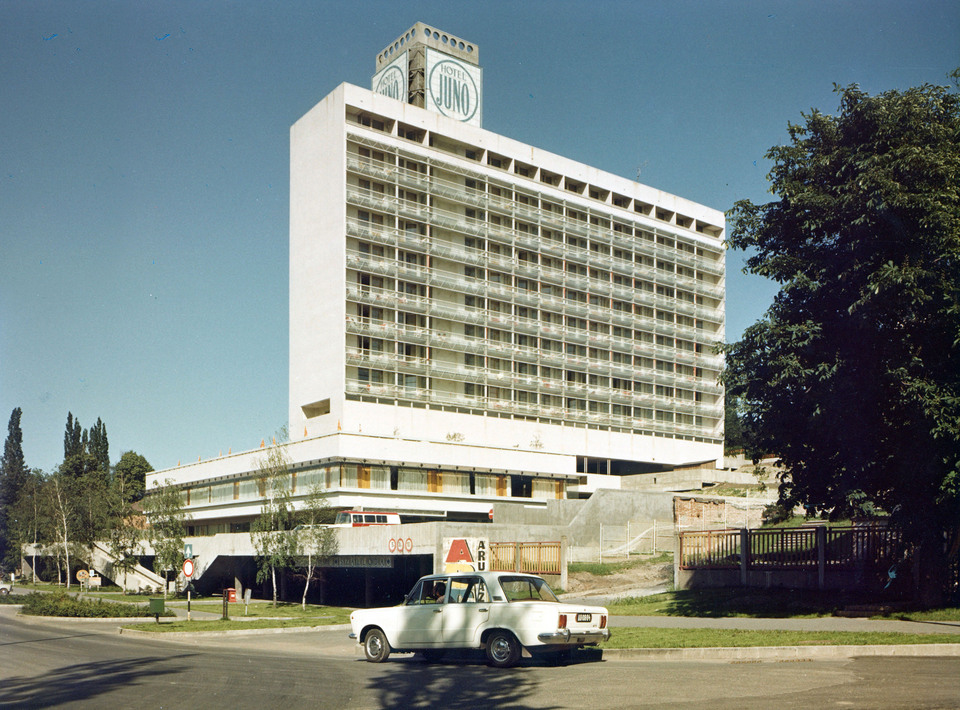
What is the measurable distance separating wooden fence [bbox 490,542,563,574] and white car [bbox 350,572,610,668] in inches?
709

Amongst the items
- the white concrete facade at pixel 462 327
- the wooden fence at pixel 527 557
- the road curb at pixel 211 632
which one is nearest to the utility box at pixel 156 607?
the road curb at pixel 211 632

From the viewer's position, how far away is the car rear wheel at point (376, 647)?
18.2 meters

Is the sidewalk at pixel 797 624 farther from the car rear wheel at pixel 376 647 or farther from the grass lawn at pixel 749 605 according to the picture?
the car rear wheel at pixel 376 647

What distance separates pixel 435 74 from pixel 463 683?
73.8 metres

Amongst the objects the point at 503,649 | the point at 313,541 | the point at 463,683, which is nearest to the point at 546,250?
the point at 313,541

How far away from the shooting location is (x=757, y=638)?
701 inches

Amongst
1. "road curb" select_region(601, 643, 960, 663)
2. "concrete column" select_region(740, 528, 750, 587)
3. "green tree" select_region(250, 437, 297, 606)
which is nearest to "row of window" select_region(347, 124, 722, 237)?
"green tree" select_region(250, 437, 297, 606)

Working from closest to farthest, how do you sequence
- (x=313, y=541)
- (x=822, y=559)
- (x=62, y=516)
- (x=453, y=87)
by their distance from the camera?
(x=822, y=559), (x=313, y=541), (x=62, y=516), (x=453, y=87)

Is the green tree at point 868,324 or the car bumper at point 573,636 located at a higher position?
the green tree at point 868,324

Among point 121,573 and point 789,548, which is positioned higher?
point 789,548

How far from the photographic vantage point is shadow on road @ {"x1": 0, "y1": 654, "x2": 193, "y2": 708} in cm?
1407

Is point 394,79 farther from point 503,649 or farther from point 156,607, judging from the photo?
point 503,649

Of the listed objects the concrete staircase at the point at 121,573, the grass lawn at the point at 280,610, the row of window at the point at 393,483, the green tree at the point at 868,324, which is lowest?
the concrete staircase at the point at 121,573

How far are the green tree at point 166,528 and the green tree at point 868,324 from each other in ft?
133
